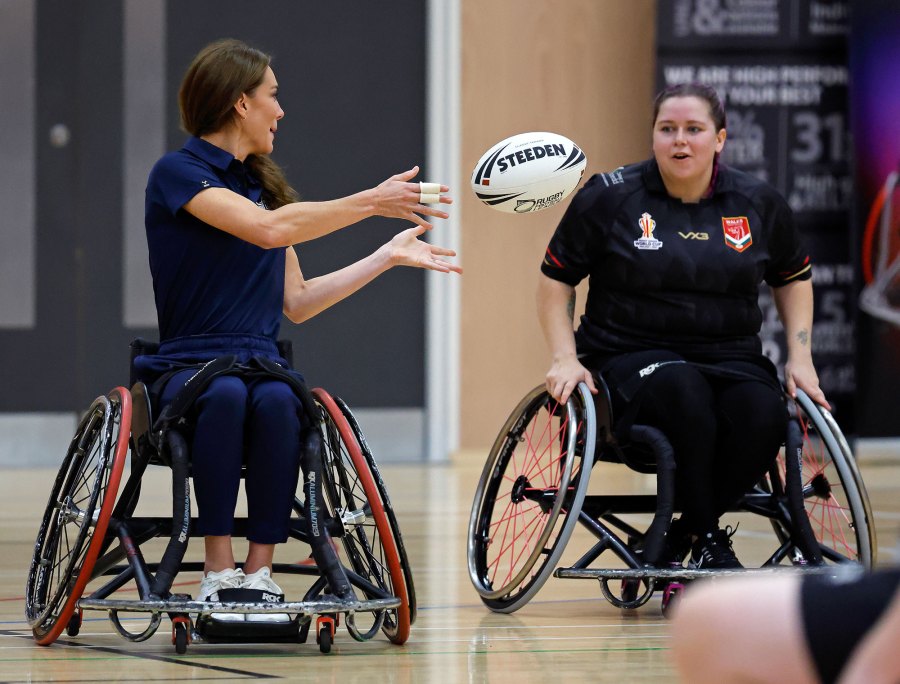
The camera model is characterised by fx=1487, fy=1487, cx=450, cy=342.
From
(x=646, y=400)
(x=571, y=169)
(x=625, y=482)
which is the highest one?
(x=571, y=169)

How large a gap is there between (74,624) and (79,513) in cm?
21

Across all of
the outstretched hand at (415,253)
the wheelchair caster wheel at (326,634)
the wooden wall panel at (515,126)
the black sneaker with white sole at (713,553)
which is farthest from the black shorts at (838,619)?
the wooden wall panel at (515,126)

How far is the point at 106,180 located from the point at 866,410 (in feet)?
11.2

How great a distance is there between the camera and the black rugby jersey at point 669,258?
2.97 metres

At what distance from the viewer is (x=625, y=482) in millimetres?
5805

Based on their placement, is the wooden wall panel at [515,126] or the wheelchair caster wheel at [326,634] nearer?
the wheelchair caster wheel at [326,634]

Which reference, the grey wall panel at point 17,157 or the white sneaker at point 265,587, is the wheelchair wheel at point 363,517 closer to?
the white sneaker at point 265,587

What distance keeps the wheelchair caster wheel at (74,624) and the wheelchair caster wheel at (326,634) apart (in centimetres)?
45

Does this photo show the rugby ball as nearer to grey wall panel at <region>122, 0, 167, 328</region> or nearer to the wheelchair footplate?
the wheelchair footplate

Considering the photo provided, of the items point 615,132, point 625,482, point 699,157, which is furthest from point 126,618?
point 615,132

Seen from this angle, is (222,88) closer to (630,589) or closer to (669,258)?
(669,258)

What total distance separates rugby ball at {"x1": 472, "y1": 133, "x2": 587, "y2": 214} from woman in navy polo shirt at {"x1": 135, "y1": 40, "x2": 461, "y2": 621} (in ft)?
1.03

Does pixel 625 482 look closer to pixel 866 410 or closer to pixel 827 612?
pixel 866 410

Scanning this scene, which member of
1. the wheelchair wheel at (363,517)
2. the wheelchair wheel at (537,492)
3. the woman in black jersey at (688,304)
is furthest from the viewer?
the woman in black jersey at (688,304)
